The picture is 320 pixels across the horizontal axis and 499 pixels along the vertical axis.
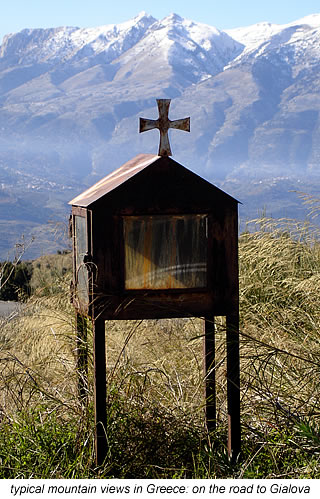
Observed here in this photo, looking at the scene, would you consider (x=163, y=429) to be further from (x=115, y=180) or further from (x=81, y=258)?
(x=115, y=180)

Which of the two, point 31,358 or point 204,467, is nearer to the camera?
point 204,467

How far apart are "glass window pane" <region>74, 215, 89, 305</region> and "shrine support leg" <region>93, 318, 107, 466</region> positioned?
0.19 m

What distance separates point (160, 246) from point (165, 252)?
0.14ft

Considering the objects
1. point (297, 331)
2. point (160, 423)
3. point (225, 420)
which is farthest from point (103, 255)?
point (297, 331)

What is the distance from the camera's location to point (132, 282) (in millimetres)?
3635

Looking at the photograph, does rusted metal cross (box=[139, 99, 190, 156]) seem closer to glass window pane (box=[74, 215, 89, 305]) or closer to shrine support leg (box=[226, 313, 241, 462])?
glass window pane (box=[74, 215, 89, 305])

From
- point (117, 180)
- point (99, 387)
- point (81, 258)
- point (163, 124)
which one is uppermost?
point (163, 124)

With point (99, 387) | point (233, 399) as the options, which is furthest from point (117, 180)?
point (233, 399)

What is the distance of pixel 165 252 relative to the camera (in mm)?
3674

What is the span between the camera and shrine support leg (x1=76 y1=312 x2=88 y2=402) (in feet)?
13.2

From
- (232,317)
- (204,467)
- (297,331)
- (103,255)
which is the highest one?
(103,255)
